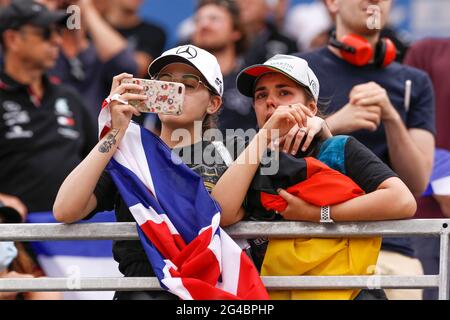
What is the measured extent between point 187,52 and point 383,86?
1374 millimetres

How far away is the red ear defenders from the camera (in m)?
5.56

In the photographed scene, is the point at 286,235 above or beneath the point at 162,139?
beneath

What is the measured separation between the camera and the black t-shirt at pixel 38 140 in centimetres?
677

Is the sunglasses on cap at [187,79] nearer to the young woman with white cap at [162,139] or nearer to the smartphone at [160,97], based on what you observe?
the young woman with white cap at [162,139]

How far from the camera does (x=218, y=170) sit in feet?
15.1

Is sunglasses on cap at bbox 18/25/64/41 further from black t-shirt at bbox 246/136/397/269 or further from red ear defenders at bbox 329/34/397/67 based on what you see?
black t-shirt at bbox 246/136/397/269

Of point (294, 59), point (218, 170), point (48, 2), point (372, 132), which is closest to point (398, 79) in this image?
point (372, 132)

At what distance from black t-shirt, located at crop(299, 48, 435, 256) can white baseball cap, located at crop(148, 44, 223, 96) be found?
94 cm

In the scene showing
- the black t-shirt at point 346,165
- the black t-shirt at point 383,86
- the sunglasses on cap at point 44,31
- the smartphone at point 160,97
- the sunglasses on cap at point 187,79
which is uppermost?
the sunglasses on cap at point 44,31

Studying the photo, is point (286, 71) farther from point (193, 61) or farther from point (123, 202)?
point (123, 202)

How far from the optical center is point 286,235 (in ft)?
14.3

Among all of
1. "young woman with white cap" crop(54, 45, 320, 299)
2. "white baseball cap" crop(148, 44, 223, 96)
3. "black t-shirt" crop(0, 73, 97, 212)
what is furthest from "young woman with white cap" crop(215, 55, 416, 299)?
"black t-shirt" crop(0, 73, 97, 212)

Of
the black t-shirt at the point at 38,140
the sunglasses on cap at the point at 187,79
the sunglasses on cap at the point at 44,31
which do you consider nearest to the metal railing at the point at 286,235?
the sunglasses on cap at the point at 187,79

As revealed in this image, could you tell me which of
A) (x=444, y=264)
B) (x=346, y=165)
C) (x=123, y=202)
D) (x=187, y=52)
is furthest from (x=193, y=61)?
(x=444, y=264)
